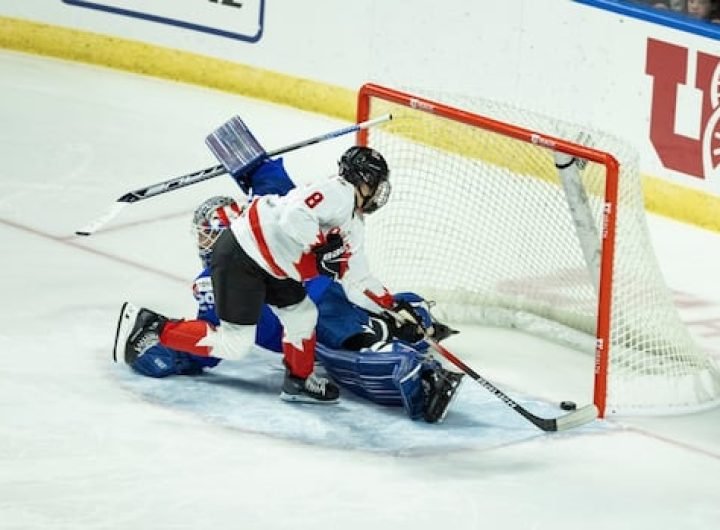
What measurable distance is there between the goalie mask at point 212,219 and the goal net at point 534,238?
702mm

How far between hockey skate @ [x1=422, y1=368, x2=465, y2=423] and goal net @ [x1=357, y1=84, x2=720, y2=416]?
436 mm

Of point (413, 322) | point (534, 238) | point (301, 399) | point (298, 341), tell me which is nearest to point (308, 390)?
point (301, 399)

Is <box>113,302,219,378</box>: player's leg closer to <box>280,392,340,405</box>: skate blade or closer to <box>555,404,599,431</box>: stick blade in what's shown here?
<box>280,392,340,405</box>: skate blade

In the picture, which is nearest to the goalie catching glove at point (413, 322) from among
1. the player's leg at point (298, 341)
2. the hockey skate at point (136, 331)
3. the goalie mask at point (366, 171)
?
the player's leg at point (298, 341)

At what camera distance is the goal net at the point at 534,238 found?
240 inches

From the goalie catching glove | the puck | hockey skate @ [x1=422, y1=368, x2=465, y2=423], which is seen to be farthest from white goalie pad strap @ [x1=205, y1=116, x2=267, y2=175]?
the puck

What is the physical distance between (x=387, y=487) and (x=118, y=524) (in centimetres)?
73

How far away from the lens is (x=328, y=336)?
20.3ft

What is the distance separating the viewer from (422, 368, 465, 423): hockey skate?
19.3 ft

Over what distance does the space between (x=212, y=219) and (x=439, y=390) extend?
0.86 metres

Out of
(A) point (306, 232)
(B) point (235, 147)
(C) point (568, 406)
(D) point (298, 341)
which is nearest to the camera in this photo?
(A) point (306, 232)

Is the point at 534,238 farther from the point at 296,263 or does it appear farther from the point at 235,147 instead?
the point at 296,263

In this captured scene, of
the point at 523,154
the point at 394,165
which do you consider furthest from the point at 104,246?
the point at 523,154

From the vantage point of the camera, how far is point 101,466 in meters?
5.58
